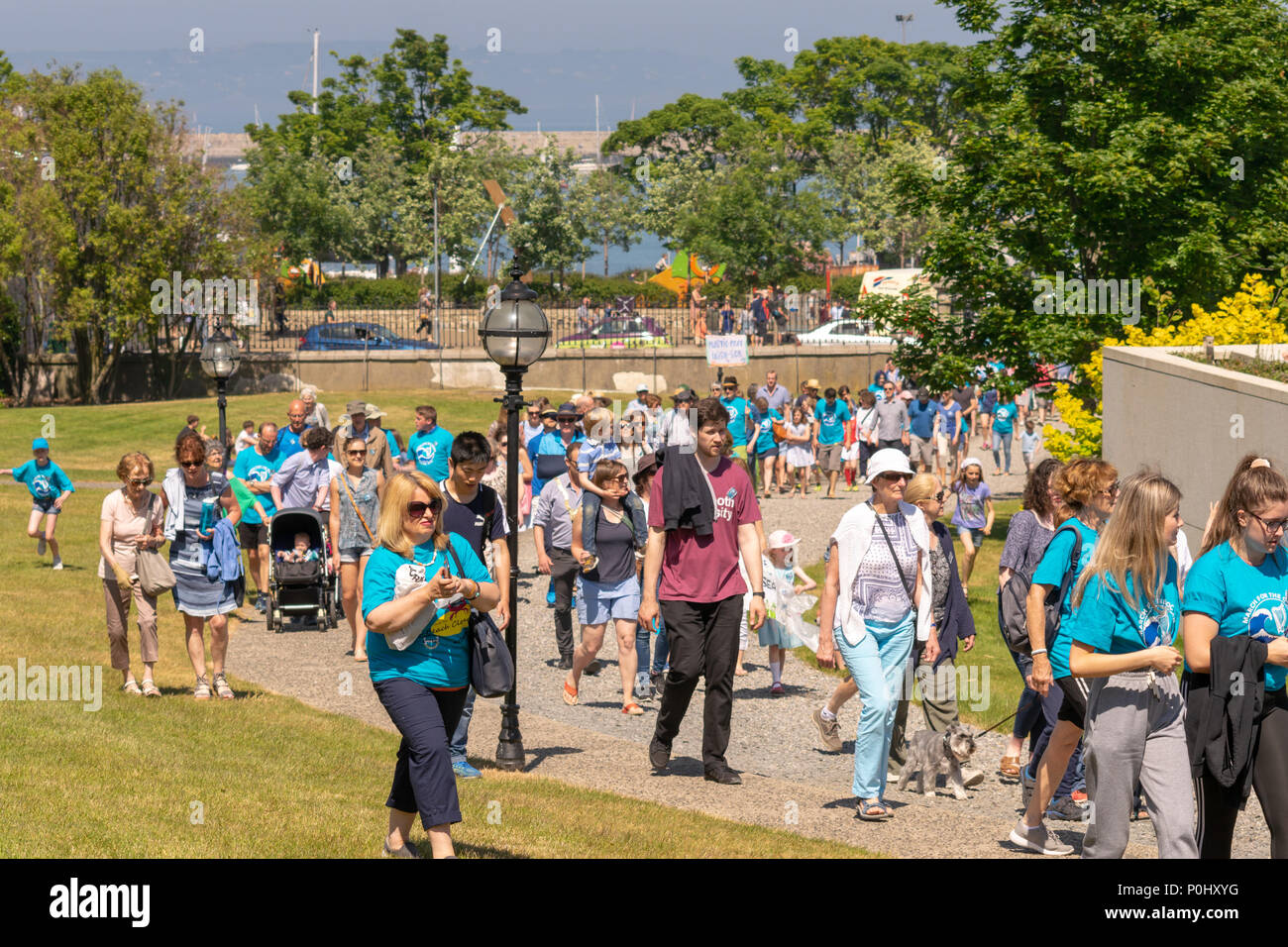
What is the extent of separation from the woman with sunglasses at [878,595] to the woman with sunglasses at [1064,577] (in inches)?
37.6

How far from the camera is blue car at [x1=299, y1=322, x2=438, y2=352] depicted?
4628cm

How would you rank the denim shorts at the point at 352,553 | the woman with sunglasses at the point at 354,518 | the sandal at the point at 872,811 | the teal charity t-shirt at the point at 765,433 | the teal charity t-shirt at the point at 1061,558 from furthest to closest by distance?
the teal charity t-shirt at the point at 765,433, the denim shorts at the point at 352,553, the woman with sunglasses at the point at 354,518, the sandal at the point at 872,811, the teal charity t-shirt at the point at 1061,558

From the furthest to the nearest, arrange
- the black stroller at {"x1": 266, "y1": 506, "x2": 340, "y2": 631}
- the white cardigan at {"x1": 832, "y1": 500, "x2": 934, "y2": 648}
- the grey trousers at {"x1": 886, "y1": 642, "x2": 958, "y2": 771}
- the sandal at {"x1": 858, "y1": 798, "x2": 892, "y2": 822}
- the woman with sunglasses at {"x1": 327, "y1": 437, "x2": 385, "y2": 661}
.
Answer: the black stroller at {"x1": 266, "y1": 506, "x2": 340, "y2": 631}, the woman with sunglasses at {"x1": 327, "y1": 437, "x2": 385, "y2": 661}, the grey trousers at {"x1": 886, "y1": 642, "x2": 958, "y2": 771}, the sandal at {"x1": 858, "y1": 798, "x2": 892, "y2": 822}, the white cardigan at {"x1": 832, "y1": 500, "x2": 934, "y2": 648}

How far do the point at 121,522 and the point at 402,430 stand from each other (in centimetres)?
2536

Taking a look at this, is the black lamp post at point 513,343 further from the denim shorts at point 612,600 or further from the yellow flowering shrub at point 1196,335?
the yellow flowering shrub at point 1196,335

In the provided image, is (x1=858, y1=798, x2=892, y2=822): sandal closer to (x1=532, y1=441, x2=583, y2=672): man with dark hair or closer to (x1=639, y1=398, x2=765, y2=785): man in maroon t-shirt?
(x1=639, y1=398, x2=765, y2=785): man in maroon t-shirt

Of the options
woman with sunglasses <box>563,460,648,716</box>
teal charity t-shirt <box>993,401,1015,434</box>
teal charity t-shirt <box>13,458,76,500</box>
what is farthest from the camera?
teal charity t-shirt <box>993,401,1015,434</box>

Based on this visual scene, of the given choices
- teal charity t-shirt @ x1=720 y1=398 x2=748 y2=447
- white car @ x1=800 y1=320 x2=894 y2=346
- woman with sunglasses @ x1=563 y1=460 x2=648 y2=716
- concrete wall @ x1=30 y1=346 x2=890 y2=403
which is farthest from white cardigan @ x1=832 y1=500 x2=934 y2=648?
white car @ x1=800 y1=320 x2=894 y2=346

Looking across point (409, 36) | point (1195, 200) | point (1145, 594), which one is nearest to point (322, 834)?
point (1145, 594)

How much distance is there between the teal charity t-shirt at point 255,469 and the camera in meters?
15.7

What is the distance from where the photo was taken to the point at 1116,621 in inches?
236

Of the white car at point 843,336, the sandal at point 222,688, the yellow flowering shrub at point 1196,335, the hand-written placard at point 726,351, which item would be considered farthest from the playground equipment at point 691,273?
the sandal at point 222,688

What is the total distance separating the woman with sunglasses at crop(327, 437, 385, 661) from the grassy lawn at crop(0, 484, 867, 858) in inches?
56.4

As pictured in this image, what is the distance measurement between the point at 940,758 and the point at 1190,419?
714 centimetres
